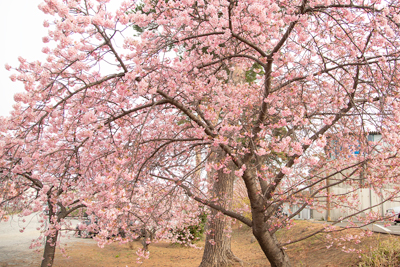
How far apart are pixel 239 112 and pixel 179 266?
18.2 ft

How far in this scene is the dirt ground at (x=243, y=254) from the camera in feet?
19.3

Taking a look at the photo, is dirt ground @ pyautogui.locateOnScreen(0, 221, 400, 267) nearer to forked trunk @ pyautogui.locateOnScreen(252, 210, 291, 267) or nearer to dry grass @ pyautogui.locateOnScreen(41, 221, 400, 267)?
dry grass @ pyautogui.locateOnScreen(41, 221, 400, 267)

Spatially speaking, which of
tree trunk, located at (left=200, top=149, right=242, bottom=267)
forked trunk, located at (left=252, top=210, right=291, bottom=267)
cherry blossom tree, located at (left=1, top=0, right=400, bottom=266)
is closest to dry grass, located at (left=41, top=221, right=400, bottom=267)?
tree trunk, located at (left=200, top=149, right=242, bottom=267)

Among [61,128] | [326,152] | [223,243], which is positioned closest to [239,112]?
[326,152]

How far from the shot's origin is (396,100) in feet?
11.3

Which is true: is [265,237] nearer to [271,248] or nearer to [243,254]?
[271,248]

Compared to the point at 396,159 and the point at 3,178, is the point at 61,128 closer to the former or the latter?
the point at 3,178

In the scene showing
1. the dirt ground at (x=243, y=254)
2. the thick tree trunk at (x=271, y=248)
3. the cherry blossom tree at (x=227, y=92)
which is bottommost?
the dirt ground at (x=243, y=254)

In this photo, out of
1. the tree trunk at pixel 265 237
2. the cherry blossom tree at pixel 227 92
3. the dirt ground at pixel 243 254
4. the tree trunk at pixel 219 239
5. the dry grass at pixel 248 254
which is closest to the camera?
the cherry blossom tree at pixel 227 92

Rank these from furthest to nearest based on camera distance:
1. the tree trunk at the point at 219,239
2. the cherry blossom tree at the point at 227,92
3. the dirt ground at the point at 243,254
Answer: the tree trunk at the point at 219,239
the dirt ground at the point at 243,254
the cherry blossom tree at the point at 227,92

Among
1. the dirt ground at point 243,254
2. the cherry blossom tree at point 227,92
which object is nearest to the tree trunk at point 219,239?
the dirt ground at point 243,254

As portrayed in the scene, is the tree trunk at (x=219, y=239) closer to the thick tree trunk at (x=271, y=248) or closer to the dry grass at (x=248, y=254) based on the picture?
→ the dry grass at (x=248, y=254)

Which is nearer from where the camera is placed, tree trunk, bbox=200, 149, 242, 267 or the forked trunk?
the forked trunk

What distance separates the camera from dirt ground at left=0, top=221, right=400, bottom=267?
232 inches
